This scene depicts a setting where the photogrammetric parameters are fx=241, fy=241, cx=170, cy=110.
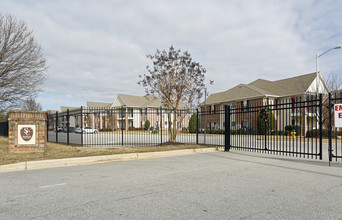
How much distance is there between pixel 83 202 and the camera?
4.43m

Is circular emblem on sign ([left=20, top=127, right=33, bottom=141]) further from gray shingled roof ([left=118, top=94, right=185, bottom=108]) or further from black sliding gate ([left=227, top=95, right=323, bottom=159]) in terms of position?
gray shingled roof ([left=118, top=94, right=185, bottom=108])

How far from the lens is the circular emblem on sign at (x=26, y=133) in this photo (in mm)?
11172

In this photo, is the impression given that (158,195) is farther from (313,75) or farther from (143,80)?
(313,75)

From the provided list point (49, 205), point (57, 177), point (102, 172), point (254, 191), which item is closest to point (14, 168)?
point (57, 177)

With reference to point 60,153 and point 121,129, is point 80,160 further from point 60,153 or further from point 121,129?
point 121,129

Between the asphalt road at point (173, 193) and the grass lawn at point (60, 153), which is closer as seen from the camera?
the asphalt road at point (173, 193)

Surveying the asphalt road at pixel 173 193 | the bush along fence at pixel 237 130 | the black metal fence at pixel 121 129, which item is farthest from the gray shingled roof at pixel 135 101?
the asphalt road at pixel 173 193

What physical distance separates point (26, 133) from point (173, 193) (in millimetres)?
9263

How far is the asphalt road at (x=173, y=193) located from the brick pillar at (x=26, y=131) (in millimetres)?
4297

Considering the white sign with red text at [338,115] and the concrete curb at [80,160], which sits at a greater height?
the white sign with red text at [338,115]

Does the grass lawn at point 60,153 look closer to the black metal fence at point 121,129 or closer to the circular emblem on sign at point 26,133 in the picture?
the circular emblem on sign at point 26,133

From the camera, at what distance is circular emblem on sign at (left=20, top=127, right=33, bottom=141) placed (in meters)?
11.2

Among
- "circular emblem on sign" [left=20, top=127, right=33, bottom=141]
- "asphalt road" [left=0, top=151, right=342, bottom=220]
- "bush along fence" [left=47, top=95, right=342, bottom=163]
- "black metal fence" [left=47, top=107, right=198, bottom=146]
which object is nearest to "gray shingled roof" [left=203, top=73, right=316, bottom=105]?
"bush along fence" [left=47, top=95, right=342, bottom=163]

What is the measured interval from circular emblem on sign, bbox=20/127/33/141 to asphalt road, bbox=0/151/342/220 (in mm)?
4333
